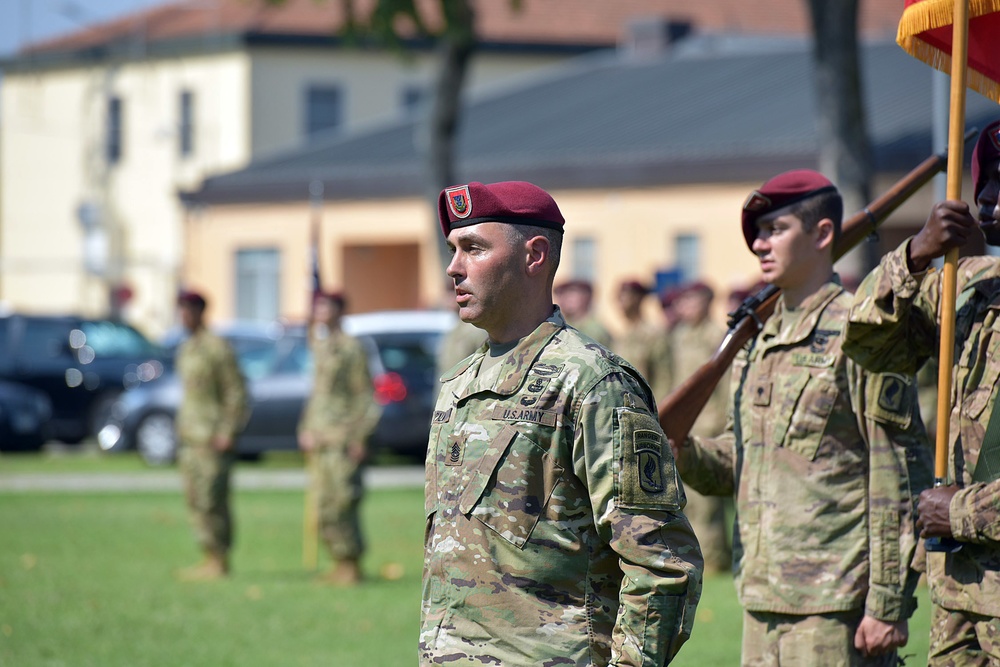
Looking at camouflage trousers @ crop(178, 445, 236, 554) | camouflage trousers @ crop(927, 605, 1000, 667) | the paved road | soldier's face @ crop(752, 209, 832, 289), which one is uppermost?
soldier's face @ crop(752, 209, 832, 289)

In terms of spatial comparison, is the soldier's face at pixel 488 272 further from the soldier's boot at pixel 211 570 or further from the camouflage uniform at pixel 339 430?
the soldier's boot at pixel 211 570

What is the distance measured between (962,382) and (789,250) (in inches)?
38.3

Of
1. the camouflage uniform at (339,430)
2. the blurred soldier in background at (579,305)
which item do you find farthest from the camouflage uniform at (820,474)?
the blurred soldier in background at (579,305)

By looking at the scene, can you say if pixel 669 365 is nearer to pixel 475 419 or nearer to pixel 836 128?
pixel 836 128

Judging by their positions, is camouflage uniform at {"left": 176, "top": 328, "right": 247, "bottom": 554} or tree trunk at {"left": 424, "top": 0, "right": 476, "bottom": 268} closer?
camouflage uniform at {"left": 176, "top": 328, "right": 247, "bottom": 554}

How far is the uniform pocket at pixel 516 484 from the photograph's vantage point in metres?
3.74

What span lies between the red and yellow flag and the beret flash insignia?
1663 millimetres

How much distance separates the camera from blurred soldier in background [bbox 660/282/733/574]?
39.7 feet

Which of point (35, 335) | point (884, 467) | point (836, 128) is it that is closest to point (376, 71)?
point (35, 335)

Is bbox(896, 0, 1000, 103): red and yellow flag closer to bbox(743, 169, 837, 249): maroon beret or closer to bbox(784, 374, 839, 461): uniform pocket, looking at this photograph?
bbox(743, 169, 837, 249): maroon beret

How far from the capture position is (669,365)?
13.7 metres

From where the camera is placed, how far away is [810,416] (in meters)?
5.08

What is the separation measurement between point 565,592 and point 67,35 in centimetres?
5583

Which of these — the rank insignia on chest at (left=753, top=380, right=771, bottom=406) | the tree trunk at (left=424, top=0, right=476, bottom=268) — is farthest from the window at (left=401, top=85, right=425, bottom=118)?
the rank insignia on chest at (left=753, top=380, right=771, bottom=406)
